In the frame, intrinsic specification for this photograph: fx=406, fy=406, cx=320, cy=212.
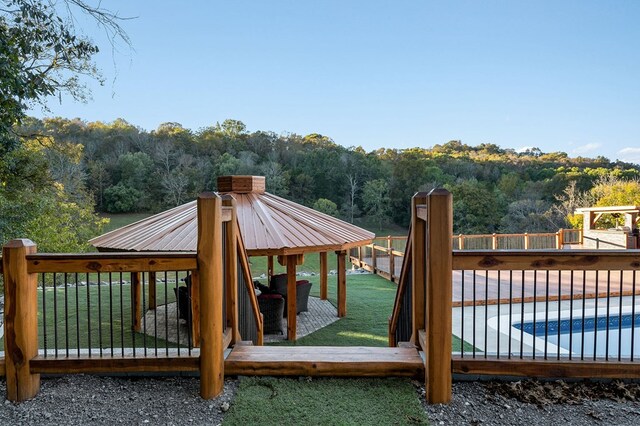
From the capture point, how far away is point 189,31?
687 inches

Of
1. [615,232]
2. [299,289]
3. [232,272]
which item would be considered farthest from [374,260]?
[232,272]

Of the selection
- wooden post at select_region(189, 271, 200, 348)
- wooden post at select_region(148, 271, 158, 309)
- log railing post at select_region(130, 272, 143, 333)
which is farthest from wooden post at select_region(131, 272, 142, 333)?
wooden post at select_region(148, 271, 158, 309)

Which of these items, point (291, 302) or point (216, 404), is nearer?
point (216, 404)

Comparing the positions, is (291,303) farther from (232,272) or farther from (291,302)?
(232,272)

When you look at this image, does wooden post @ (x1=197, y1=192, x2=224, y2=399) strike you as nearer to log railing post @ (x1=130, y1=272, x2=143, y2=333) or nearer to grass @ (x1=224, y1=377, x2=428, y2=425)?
grass @ (x1=224, y1=377, x2=428, y2=425)

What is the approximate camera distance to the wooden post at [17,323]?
247 cm

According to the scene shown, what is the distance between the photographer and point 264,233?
6.54 metres

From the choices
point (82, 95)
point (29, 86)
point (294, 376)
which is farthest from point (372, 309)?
point (82, 95)

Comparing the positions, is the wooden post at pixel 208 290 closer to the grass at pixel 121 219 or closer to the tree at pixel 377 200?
the grass at pixel 121 219

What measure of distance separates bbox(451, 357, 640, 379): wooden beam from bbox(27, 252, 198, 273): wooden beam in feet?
6.02

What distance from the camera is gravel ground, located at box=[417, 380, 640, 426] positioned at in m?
2.25

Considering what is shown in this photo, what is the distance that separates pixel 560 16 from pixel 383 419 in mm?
20138

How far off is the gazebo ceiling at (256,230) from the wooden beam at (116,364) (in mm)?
3214

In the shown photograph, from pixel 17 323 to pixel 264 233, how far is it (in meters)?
4.18
